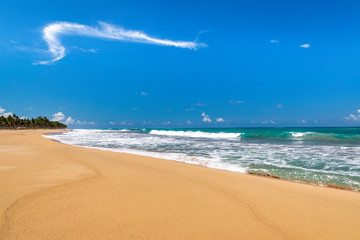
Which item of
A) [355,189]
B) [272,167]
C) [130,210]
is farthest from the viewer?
[272,167]

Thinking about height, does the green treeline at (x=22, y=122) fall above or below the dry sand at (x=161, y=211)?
above

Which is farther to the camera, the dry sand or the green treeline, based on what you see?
the green treeline

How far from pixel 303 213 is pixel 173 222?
78.5 inches

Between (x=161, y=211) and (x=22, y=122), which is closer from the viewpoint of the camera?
(x=161, y=211)

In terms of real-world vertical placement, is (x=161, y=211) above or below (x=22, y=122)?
below

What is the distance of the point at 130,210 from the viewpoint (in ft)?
8.35

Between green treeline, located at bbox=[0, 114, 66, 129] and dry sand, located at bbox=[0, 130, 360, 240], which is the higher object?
green treeline, located at bbox=[0, 114, 66, 129]

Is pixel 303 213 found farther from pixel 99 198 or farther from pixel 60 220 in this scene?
pixel 60 220

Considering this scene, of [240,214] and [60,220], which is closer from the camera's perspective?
[60,220]

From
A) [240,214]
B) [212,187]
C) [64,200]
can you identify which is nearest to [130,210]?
[64,200]

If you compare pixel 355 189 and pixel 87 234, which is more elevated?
pixel 87 234

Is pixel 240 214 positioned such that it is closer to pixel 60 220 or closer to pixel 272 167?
pixel 60 220

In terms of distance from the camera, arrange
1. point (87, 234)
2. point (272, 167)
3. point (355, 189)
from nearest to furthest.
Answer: point (87, 234)
point (355, 189)
point (272, 167)

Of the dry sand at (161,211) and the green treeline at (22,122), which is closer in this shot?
the dry sand at (161,211)
